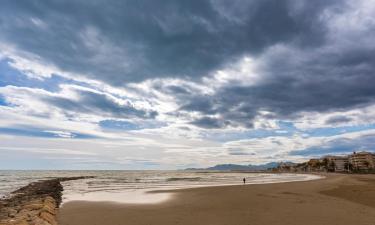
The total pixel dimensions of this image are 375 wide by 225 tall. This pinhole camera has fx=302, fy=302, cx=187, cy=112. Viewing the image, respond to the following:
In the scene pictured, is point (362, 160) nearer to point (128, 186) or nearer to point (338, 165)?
point (338, 165)

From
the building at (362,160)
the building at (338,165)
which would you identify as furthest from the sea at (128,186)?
the building at (338,165)

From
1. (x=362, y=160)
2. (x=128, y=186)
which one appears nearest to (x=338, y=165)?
(x=362, y=160)

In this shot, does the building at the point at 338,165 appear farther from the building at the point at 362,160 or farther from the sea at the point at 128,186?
the sea at the point at 128,186

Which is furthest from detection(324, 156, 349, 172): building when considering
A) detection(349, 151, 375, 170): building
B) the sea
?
the sea

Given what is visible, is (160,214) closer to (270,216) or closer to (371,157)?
(270,216)

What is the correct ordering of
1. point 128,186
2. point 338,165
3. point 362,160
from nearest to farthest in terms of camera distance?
point 128,186 < point 362,160 < point 338,165

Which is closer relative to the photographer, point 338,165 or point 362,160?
point 362,160

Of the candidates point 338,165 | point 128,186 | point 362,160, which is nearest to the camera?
point 128,186

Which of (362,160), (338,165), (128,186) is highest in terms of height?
(362,160)

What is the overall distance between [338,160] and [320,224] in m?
197

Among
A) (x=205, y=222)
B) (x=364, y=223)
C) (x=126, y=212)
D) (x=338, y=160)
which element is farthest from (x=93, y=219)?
(x=338, y=160)

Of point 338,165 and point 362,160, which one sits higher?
point 362,160

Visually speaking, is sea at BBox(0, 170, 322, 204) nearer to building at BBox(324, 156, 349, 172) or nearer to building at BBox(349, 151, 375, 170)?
building at BBox(349, 151, 375, 170)

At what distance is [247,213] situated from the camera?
1593cm
